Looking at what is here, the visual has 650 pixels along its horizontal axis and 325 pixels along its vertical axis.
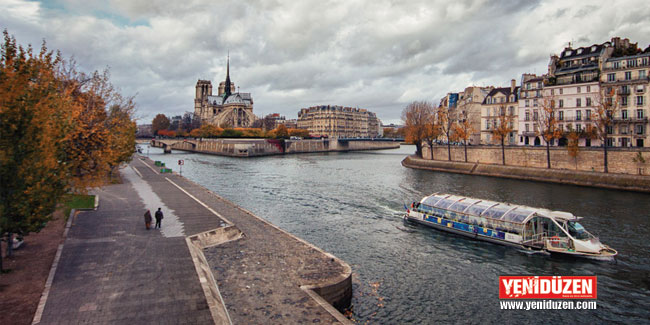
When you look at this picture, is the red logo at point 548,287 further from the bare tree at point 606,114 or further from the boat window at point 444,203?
the bare tree at point 606,114

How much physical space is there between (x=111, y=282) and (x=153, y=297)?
2.22 meters

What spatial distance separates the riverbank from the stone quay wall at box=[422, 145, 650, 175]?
11.3ft

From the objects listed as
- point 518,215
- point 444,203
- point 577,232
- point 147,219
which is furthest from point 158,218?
point 577,232

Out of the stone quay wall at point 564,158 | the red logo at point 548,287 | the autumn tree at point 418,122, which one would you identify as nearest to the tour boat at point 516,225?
the red logo at point 548,287

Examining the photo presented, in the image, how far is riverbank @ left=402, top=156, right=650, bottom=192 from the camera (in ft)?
137

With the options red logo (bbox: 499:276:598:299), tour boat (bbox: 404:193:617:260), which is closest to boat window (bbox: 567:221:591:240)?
tour boat (bbox: 404:193:617:260)

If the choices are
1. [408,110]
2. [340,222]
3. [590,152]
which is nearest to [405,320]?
[340,222]

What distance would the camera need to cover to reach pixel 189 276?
14.1 metres

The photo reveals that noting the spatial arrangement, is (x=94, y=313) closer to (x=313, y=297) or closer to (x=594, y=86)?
(x=313, y=297)

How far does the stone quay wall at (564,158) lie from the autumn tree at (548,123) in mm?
1627

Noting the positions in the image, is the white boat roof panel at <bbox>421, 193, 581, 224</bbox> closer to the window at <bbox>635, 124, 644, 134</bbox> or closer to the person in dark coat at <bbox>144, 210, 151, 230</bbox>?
the person in dark coat at <bbox>144, 210, 151, 230</bbox>

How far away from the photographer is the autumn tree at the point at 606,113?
4662 cm

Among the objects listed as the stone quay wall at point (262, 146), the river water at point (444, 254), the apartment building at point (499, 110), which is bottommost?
the river water at point (444, 254)

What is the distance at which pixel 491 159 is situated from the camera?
212ft
